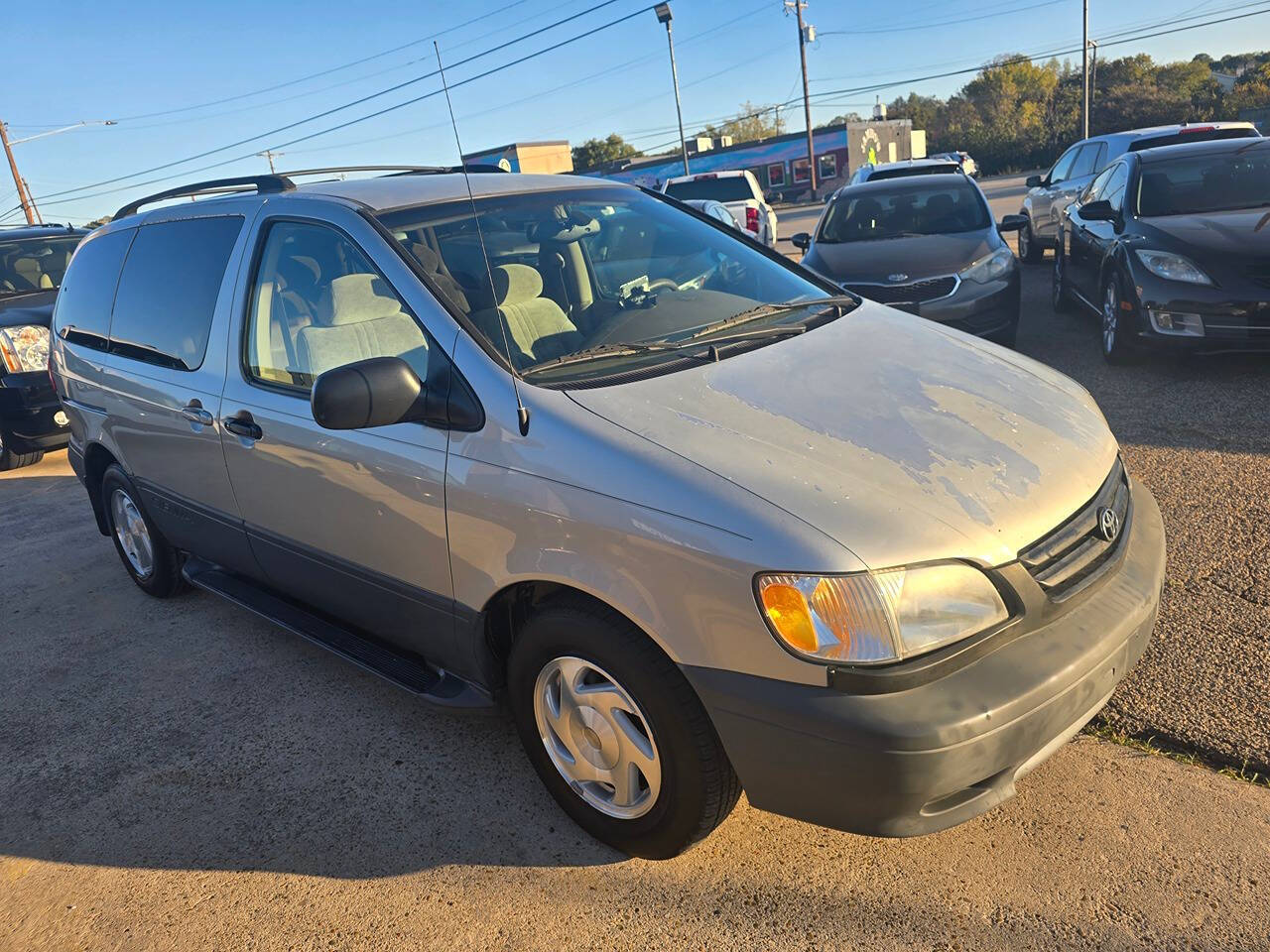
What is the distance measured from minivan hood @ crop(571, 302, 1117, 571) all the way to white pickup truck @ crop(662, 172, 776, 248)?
1351 centimetres

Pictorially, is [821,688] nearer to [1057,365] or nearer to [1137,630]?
[1137,630]

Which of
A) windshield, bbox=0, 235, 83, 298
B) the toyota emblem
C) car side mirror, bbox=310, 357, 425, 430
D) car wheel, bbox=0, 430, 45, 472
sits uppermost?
windshield, bbox=0, 235, 83, 298

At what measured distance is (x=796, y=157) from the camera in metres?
52.1

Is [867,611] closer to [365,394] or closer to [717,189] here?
[365,394]

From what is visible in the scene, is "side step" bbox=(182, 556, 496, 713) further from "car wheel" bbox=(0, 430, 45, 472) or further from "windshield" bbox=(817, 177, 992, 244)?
"windshield" bbox=(817, 177, 992, 244)

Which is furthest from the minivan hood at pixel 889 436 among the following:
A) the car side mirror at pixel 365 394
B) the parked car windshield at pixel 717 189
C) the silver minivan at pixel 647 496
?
the parked car windshield at pixel 717 189

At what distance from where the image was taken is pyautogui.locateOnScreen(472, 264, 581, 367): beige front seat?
2643mm

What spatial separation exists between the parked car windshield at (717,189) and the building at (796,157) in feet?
115

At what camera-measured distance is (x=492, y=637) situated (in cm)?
275

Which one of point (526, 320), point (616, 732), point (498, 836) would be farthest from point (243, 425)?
point (616, 732)

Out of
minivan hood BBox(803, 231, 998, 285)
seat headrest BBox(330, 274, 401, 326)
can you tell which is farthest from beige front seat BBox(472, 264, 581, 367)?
minivan hood BBox(803, 231, 998, 285)

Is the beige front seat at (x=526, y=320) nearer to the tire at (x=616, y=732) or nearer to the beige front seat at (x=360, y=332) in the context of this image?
the beige front seat at (x=360, y=332)

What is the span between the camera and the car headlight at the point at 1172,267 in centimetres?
597

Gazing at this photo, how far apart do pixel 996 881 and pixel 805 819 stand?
1.90ft
